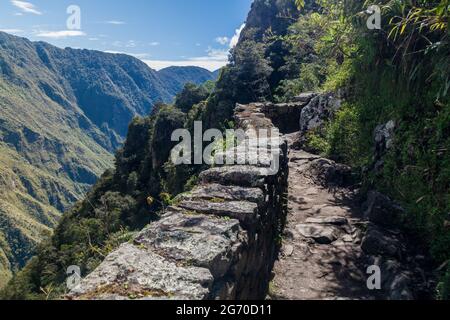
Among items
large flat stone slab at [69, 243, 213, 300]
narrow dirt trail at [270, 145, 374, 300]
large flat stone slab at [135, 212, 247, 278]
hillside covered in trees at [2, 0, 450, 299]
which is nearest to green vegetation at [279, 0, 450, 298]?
hillside covered in trees at [2, 0, 450, 299]

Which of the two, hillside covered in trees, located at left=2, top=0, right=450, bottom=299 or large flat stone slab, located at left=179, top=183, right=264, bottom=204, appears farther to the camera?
hillside covered in trees, located at left=2, top=0, right=450, bottom=299

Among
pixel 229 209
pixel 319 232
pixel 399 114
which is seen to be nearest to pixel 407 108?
pixel 399 114

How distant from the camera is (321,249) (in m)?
6.48

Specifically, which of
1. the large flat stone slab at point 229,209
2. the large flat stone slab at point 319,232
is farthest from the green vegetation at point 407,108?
the large flat stone slab at point 229,209

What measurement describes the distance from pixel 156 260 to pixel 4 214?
170 meters

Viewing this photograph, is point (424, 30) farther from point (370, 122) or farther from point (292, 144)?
point (292, 144)

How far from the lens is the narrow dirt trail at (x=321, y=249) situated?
548cm

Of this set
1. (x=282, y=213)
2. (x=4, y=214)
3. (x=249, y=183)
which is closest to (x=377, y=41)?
(x=282, y=213)

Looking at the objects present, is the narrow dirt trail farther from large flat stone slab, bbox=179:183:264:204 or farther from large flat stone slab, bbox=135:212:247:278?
large flat stone slab, bbox=135:212:247:278

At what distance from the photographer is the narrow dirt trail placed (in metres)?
5.48

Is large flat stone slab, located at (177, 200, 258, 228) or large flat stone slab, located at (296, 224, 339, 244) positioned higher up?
large flat stone slab, located at (177, 200, 258, 228)

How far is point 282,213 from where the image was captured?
22.7 ft

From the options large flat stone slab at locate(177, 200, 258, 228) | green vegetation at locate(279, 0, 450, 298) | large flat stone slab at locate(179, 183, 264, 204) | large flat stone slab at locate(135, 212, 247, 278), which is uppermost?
green vegetation at locate(279, 0, 450, 298)

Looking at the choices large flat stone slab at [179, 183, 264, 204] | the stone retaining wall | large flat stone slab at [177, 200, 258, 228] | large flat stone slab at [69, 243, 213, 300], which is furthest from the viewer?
large flat stone slab at [179, 183, 264, 204]
